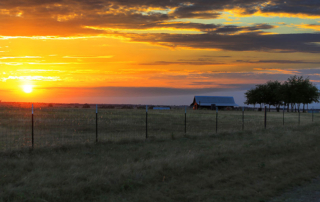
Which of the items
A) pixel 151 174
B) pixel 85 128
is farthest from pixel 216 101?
pixel 151 174

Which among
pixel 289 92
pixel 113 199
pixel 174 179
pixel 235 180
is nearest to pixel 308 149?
pixel 235 180

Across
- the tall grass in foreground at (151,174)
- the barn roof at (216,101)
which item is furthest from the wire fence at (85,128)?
the barn roof at (216,101)

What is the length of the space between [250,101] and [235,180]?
100949 millimetres

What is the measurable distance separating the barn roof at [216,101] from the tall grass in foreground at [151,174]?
9259cm

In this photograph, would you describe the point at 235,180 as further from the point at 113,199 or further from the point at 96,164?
the point at 96,164

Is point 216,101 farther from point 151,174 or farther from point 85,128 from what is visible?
point 151,174

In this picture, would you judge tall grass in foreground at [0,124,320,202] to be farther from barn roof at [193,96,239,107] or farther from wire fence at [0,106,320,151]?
barn roof at [193,96,239,107]

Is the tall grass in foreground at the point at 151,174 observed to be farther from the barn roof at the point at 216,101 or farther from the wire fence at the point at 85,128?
the barn roof at the point at 216,101

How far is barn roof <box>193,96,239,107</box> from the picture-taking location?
107250 mm

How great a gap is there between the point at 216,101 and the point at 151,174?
4003 inches

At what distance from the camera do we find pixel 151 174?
9742mm

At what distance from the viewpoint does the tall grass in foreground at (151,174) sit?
793 cm

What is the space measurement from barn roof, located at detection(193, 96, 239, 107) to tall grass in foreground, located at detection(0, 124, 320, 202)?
9259 cm

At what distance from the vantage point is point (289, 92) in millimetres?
87625
